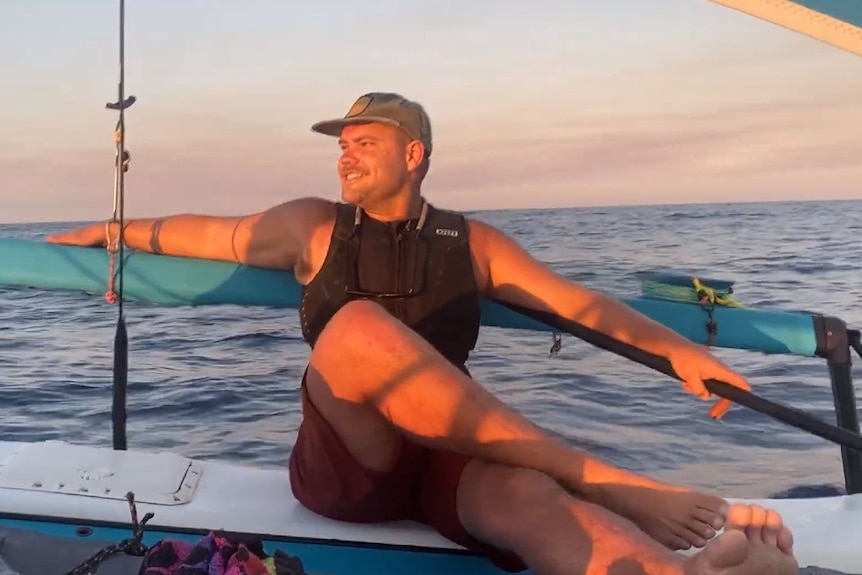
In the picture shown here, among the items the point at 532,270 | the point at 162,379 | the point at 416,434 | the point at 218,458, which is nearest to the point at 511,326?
the point at 532,270

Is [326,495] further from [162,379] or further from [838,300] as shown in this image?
[838,300]

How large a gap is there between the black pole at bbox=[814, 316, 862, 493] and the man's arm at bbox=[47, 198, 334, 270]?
1736 millimetres

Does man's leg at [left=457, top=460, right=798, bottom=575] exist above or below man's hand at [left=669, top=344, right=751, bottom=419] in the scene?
below

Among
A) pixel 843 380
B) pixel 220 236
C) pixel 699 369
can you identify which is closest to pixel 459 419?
pixel 699 369

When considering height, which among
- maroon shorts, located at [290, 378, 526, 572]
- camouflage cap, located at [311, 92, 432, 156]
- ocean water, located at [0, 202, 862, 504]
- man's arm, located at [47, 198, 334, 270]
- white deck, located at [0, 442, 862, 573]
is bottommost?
ocean water, located at [0, 202, 862, 504]

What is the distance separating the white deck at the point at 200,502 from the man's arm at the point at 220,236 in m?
0.67

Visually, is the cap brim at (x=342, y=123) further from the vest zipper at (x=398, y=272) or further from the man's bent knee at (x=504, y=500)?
the man's bent knee at (x=504, y=500)

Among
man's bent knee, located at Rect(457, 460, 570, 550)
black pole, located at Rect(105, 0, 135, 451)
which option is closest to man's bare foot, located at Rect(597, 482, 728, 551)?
man's bent knee, located at Rect(457, 460, 570, 550)

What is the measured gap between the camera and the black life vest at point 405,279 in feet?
8.75

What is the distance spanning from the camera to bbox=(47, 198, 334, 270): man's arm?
293 cm

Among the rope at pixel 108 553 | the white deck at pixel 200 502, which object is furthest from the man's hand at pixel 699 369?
the rope at pixel 108 553

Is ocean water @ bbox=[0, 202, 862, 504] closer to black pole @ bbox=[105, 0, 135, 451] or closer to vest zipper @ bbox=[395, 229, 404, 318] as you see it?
black pole @ bbox=[105, 0, 135, 451]

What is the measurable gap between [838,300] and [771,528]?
28.8 ft

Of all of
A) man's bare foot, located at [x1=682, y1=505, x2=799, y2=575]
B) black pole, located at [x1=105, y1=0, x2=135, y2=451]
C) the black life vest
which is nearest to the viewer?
man's bare foot, located at [x1=682, y1=505, x2=799, y2=575]
